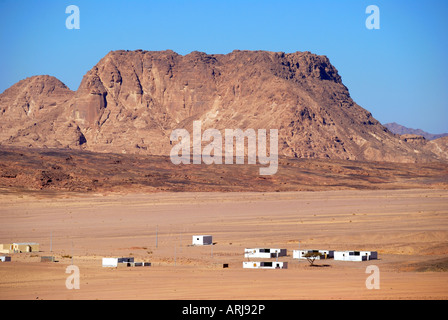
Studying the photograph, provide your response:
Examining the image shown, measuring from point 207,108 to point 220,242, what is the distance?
13421 centimetres

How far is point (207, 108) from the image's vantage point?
175875 millimetres

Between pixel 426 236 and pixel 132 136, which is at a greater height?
pixel 132 136

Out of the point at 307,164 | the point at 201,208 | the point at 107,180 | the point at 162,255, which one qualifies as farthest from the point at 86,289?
the point at 307,164

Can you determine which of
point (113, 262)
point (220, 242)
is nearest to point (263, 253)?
point (113, 262)

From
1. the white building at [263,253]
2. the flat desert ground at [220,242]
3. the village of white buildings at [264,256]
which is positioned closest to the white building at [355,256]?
the village of white buildings at [264,256]

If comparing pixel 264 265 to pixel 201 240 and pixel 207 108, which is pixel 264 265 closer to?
pixel 201 240

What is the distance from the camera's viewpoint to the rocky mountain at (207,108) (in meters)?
154

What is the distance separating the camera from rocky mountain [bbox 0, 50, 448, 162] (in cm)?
15450

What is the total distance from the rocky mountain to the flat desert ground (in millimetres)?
71383

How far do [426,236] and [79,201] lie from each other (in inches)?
1719

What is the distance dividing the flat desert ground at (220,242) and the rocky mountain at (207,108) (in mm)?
71383

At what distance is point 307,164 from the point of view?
124 meters
